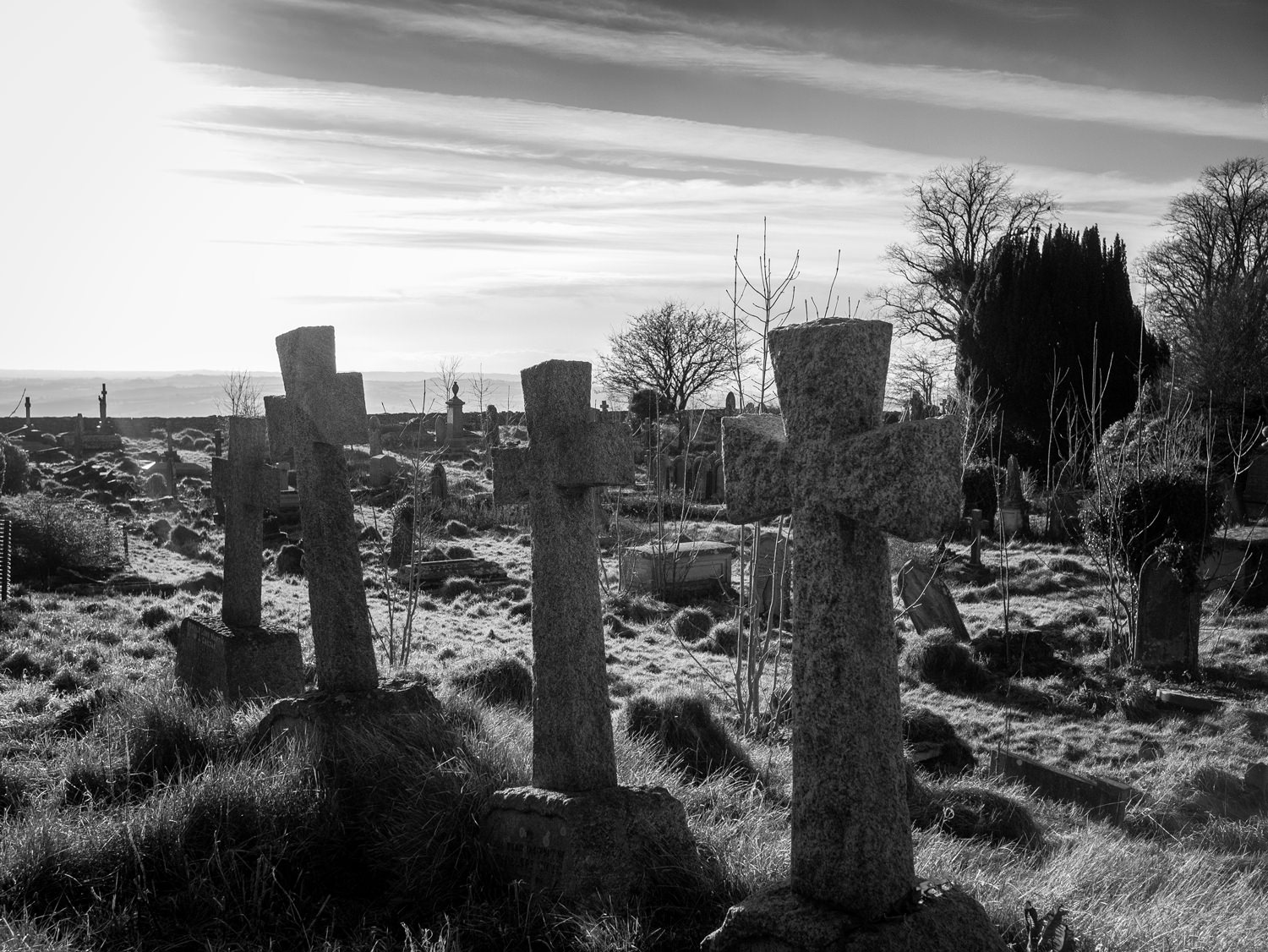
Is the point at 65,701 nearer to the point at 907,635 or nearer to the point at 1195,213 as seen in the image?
the point at 907,635

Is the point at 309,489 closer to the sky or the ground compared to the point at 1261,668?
closer to the sky

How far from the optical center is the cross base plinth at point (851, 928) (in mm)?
2793

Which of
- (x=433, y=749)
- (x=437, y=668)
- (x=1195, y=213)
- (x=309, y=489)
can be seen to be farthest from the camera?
(x=1195, y=213)

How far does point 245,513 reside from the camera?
8031mm

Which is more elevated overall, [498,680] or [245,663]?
[245,663]

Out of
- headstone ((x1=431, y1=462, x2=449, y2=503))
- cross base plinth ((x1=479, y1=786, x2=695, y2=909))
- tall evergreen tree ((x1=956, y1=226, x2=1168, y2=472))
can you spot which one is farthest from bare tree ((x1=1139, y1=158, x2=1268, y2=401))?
cross base plinth ((x1=479, y1=786, x2=695, y2=909))

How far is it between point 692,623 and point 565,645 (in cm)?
1042

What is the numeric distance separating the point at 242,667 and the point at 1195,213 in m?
40.7

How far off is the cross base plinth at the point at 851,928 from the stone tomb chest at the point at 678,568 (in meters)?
13.4

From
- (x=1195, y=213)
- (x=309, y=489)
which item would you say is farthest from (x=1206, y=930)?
(x=1195, y=213)

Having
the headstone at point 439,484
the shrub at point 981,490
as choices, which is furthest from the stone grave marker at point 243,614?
the headstone at point 439,484

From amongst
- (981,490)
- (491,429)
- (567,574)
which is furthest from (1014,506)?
(491,429)

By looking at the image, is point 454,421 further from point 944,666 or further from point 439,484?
point 944,666

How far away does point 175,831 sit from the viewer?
14.3 feet
